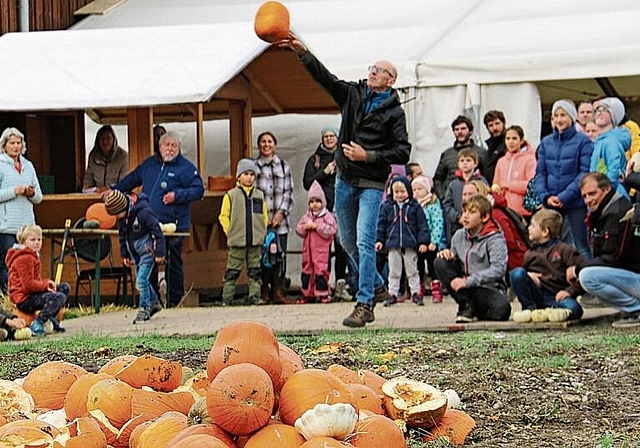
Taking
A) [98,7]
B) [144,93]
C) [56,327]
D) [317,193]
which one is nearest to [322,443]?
[56,327]

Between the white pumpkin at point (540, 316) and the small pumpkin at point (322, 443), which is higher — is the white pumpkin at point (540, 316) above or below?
below

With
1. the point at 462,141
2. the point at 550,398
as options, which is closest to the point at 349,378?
the point at 550,398

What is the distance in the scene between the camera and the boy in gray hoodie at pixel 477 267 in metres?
10.2

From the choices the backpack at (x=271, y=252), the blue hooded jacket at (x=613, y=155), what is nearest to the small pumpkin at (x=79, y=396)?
the blue hooded jacket at (x=613, y=155)

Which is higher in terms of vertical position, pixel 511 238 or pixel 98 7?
pixel 98 7

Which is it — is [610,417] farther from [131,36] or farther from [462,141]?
[131,36]

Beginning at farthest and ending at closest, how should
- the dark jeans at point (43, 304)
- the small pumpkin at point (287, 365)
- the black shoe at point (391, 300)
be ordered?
the black shoe at point (391, 300) → the dark jeans at point (43, 304) → the small pumpkin at point (287, 365)

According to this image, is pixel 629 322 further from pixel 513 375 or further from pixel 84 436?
pixel 84 436

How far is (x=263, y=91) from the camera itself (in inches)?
706

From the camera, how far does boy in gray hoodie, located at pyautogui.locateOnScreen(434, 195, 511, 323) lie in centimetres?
1024

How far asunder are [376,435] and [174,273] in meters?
10.9

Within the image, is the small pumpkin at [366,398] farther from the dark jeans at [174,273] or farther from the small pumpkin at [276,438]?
the dark jeans at [174,273]

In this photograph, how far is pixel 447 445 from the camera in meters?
4.30

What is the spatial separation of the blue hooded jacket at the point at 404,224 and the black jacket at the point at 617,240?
3773 mm
